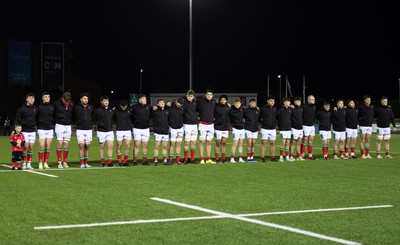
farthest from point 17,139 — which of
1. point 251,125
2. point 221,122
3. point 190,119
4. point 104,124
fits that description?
point 251,125

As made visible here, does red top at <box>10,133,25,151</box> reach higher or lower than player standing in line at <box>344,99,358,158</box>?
lower

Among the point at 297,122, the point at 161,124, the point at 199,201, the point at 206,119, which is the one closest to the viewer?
the point at 199,201

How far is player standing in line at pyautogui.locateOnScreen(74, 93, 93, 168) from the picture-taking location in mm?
16922

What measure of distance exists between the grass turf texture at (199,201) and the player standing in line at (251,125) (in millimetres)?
2433

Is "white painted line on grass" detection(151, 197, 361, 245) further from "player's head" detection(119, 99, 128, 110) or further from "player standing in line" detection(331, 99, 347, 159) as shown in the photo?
"player standing in line" detection(331, 99, 347, 159)

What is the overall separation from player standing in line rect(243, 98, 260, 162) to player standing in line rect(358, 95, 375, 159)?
398cm

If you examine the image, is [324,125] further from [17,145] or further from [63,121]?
[17,145]

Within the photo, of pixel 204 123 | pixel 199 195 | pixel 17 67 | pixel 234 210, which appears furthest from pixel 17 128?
pixel 17 67

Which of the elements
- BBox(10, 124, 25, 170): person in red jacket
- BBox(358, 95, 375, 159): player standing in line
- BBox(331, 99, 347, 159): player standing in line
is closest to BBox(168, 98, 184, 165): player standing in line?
BBox(10, 124, 25, 170): person in red jacket

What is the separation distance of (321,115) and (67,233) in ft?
46.8

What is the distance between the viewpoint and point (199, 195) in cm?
1062

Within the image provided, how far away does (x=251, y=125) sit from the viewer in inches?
747

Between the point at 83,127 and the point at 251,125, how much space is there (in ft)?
17.6

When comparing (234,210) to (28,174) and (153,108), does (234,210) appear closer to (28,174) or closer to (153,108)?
(28,174)
